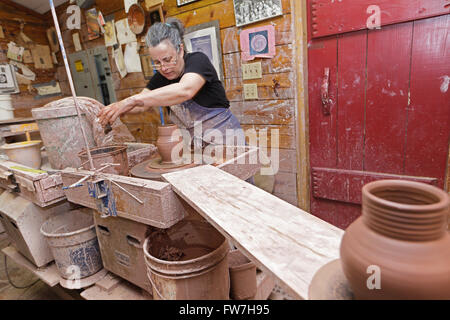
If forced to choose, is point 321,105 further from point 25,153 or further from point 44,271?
point 44,271

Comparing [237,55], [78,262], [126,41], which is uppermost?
[126,41]

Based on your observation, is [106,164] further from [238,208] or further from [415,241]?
[415,241]

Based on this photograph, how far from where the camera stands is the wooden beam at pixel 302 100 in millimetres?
2342

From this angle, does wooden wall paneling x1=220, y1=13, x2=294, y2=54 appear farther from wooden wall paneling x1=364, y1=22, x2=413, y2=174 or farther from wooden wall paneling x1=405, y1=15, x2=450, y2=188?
wooden wall paneling x1=405, y1=15, x2=450, y2=188

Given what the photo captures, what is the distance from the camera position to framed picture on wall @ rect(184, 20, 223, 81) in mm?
2791

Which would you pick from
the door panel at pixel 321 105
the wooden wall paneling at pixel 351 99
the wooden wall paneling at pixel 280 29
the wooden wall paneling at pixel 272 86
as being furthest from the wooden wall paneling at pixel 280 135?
the wooden wall paneling at pixel 280 29

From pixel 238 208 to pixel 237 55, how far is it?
6.86ft

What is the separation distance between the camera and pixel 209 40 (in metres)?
2.86

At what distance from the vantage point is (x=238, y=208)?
1.07 m

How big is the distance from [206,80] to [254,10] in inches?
41.6

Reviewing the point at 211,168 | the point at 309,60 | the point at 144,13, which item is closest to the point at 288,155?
the point at 309,60

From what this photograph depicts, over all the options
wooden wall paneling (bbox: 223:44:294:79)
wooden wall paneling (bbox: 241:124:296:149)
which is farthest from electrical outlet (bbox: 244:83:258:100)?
wooden wall paneling (bbox: 241:124:296:149)

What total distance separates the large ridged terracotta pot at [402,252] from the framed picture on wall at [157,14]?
127 inches

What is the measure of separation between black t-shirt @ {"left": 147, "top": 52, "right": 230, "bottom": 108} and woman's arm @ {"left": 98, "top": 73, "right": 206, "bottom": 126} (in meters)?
0.09
